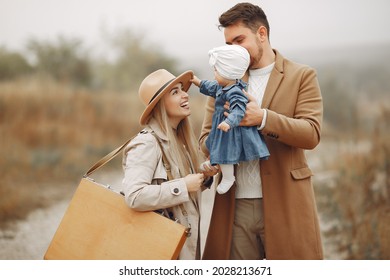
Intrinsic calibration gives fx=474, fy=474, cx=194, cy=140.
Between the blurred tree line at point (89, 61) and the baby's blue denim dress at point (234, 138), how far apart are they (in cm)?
420

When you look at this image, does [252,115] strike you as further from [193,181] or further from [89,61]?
[89,61]

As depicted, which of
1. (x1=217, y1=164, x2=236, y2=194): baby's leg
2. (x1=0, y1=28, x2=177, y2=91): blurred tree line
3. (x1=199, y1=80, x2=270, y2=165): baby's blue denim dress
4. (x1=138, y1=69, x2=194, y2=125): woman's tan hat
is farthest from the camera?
(x1=0, y1=28, x2=177, y2=91): blurred tree line

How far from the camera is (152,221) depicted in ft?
7.66

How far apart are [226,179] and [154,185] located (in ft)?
1.20

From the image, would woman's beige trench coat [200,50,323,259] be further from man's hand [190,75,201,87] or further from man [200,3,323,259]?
man's hand [190,75,201,87]

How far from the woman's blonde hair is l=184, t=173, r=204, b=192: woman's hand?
0.36ft

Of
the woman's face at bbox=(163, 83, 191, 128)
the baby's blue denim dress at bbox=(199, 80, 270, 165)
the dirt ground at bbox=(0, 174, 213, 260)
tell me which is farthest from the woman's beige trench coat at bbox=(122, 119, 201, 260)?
the dirt ground at bbox=(0, 174, 213, 260)

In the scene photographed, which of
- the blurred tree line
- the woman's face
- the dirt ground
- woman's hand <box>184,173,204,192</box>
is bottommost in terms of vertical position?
the dirt ground

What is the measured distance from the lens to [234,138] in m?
2.33

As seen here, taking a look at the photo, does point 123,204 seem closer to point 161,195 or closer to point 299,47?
point 161,195

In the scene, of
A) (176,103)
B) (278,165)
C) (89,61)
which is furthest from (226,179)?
(89,61)

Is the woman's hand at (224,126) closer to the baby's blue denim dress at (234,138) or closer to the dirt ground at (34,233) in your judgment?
the baby's blue denim dress at (234,138)

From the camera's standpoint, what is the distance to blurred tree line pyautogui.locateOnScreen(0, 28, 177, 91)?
6.28 metres
